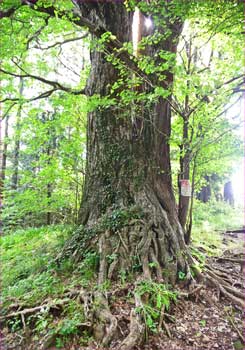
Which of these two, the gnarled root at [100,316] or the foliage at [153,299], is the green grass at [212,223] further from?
the gnarled root at [100,316]

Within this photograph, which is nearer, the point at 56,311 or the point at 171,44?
the point at 56,311

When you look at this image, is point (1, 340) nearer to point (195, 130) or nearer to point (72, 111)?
point (195, 130)

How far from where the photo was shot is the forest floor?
244 centimetres

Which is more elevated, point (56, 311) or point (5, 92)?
point (5, 92)

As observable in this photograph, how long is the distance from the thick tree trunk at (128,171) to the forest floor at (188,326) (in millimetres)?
550

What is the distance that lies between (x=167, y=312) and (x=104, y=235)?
1357 millimetres

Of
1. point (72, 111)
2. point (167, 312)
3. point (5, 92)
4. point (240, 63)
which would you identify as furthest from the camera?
point (72, 111)

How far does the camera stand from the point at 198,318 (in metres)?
2.83

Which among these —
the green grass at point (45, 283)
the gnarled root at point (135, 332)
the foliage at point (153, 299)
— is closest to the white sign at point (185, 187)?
the foliage at point (153, 299)

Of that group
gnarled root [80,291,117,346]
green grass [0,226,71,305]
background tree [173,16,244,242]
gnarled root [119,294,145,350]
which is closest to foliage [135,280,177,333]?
gnarled root [119,294,145,350]

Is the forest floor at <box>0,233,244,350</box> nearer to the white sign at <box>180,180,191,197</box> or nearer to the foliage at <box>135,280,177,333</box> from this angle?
the foliage at <box>135,280,177,333</box>

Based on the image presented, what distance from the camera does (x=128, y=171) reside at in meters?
4.12

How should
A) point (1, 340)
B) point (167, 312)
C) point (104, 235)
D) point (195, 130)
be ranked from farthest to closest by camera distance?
point (195, 130), point (104, 235), point (167, 312), point (1, 340)

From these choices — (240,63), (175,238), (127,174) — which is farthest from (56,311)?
(240,63)
